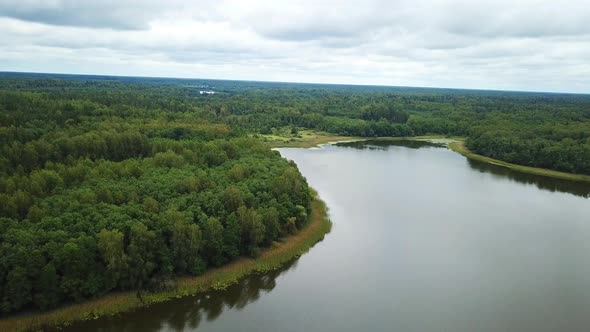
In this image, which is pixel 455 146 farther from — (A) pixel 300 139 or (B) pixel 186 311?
(B) pixel 186 311

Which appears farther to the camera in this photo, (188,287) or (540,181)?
(540,181)

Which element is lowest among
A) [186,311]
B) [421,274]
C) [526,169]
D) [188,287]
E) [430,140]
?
[186,311]

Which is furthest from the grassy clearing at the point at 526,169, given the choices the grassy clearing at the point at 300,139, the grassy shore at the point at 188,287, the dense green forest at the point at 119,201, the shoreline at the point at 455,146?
the grassy shore at the point at 188,287

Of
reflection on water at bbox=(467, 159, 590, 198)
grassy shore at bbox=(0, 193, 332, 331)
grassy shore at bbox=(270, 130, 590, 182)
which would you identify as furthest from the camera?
grassy shore at bbox=(270, 130, 590, 182)

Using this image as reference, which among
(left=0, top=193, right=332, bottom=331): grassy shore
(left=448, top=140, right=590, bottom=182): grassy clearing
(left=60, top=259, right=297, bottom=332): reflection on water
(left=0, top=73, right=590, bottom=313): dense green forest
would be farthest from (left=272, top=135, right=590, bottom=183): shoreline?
(left=60, top=259, right=297, bottom=332): reflection on water

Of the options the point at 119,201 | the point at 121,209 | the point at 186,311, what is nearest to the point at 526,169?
the point at 186,311

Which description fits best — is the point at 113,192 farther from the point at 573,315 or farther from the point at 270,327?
the point at 573,315

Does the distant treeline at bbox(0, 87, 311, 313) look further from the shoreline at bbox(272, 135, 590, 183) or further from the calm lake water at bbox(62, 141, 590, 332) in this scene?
the shoreline at bbox(272, 135, 590, 183)
